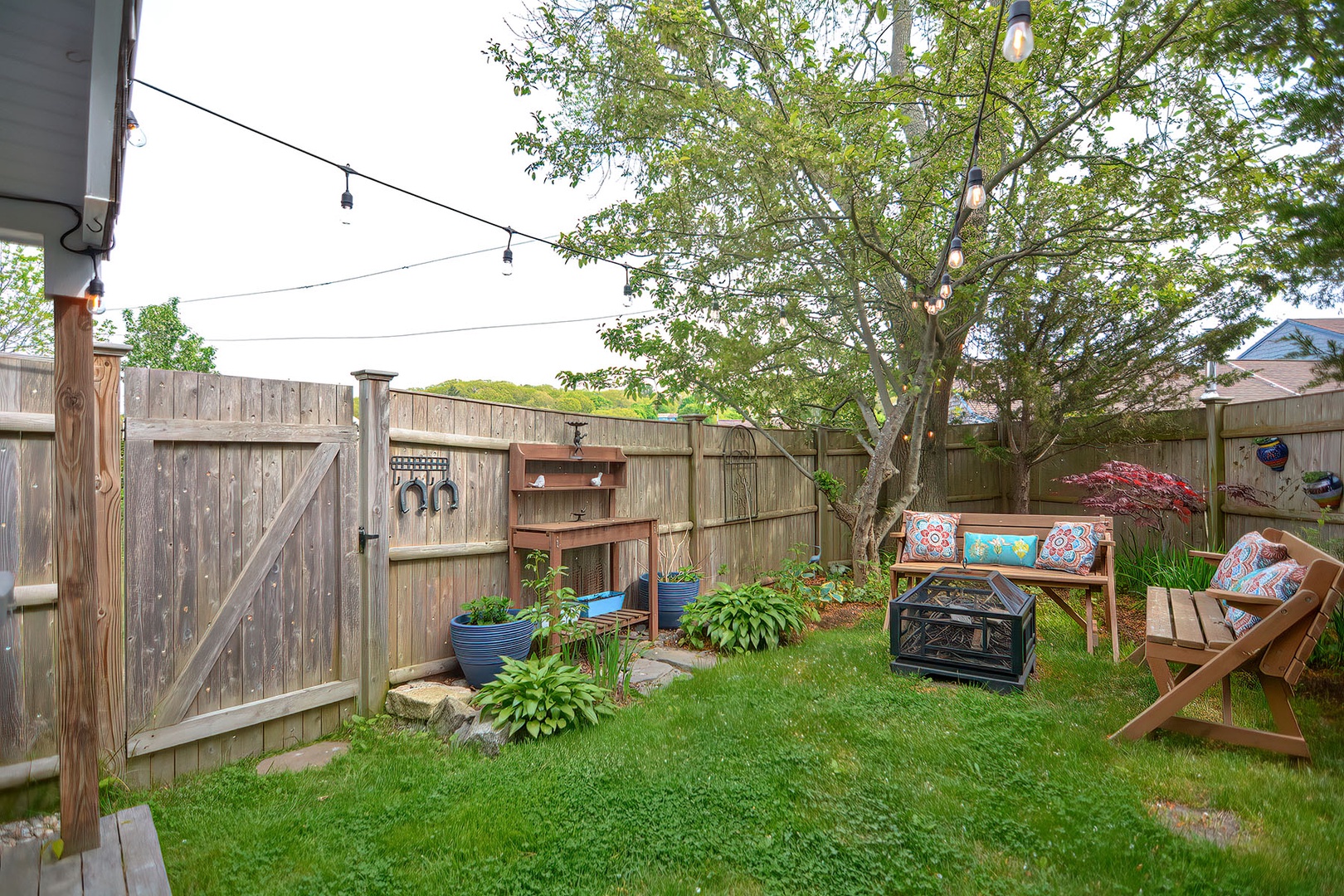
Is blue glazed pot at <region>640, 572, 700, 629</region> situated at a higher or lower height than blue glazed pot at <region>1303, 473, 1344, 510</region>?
lower

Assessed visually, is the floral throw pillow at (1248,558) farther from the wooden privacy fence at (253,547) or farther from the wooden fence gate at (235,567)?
the wooden fence gate at (235,567)

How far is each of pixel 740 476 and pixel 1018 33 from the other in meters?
4.79

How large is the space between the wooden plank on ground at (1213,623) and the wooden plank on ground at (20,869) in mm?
4249

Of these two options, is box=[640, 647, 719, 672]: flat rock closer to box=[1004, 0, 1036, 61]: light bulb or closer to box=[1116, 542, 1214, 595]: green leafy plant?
box=[1116, 542, 1214, 595]: green leafy plant

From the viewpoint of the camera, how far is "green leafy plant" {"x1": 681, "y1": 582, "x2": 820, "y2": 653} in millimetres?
4828

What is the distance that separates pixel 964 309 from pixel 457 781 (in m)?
5.90

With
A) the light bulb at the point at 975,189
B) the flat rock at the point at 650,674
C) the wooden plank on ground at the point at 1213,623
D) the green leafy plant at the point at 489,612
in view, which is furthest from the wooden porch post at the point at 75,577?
the wooden plank on ground at the point at 1213,623

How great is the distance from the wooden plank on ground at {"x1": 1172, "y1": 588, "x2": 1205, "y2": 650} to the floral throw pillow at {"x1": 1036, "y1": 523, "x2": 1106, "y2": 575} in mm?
738

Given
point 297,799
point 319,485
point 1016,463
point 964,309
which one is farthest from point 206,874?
point 1016,463

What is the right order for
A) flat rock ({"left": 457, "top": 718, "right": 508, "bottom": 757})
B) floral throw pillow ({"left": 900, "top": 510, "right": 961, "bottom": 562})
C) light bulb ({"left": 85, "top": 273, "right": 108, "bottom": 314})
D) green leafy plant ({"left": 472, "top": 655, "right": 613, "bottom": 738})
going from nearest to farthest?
light bulb ({"left": 85, "top": 273, "right": 108, "bottom": 314})
flat rock ({"left": 457, "top": 718, "right": 508, "bottom": 757})
green leafy plant ({"left": 472, "top": 655, "right": 613, "bottom": 738})
floral throw pillow ({"left": 900, "top": 510, "right": 961, "bottom": 562})

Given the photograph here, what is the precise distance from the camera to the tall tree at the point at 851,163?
4.76m

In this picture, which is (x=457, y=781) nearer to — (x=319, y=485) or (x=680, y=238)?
(x=319, y=485)

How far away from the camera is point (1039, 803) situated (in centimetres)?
252

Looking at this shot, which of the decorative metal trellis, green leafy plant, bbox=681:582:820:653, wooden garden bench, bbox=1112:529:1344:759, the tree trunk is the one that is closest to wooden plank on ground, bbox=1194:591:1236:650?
wooden garden bench, bbox=1112:529:1344:759
